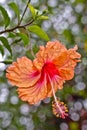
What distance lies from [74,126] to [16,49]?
1.11 m

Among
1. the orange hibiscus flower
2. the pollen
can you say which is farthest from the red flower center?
the pollen

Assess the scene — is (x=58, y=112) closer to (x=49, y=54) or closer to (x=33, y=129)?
(x=49, y=54)

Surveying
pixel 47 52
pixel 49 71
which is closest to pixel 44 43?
pixel 49 71

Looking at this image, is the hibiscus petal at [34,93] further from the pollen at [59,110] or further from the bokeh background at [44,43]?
the bokeh background at [44,43]

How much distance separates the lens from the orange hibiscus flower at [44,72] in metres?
1.34

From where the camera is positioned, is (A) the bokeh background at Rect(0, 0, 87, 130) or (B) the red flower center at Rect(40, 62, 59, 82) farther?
(A) the bokeh background at Rect(0, 0, 87, 130)

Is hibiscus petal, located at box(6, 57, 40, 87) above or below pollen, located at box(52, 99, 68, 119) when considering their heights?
above

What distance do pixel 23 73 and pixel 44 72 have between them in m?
0.09

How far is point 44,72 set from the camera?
57.4 inches

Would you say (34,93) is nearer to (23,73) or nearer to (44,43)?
(23,73)

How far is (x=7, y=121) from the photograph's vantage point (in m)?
3.34

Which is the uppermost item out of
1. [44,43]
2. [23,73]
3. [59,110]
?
[23,73]

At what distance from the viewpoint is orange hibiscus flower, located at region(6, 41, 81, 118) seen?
4.39 ft

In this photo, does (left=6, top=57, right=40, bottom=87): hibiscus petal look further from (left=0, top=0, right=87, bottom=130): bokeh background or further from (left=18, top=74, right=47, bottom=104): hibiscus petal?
(left=0, top=0, right=87, bottom=130): bokeh background
